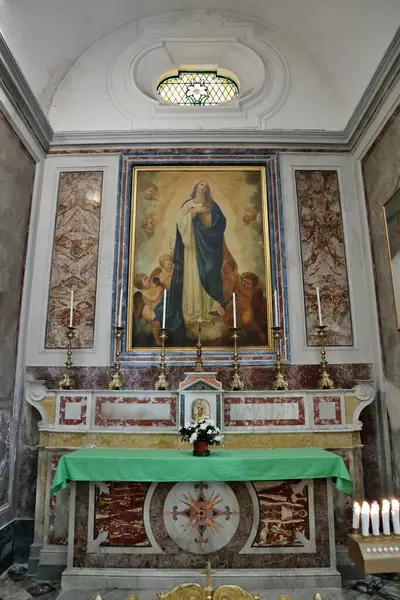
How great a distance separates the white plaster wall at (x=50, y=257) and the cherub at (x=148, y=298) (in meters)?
0.41

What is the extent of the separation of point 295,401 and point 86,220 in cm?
409

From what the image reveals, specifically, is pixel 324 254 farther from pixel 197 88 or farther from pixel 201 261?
pixel 197 88

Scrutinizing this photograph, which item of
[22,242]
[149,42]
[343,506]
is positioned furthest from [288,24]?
[343,506]

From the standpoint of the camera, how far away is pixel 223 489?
5.00 m

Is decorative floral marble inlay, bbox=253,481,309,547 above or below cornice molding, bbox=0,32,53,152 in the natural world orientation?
below

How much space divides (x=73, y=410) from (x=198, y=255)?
284cm

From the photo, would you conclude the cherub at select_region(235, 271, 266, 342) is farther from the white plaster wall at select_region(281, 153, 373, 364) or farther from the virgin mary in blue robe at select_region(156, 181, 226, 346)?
the white plaster wall at select_region(281, 153, 373, 364)

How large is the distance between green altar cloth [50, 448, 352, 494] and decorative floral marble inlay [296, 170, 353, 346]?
209cm

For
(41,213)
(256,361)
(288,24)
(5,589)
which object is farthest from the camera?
(288,24)

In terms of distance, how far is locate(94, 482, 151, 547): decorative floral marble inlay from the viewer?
4.92m

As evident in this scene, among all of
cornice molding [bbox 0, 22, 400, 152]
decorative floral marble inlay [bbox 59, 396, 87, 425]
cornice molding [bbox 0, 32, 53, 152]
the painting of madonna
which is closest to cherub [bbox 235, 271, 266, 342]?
the painting of madonna

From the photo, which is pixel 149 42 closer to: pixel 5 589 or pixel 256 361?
pixel 256 361

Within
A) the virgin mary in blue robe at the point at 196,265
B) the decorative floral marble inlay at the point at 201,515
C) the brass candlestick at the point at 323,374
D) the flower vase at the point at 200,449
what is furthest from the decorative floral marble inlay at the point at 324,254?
the decorative floral marble inlay at the point at 201,515

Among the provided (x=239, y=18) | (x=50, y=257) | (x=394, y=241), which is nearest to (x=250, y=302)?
(x=394, y=241)
